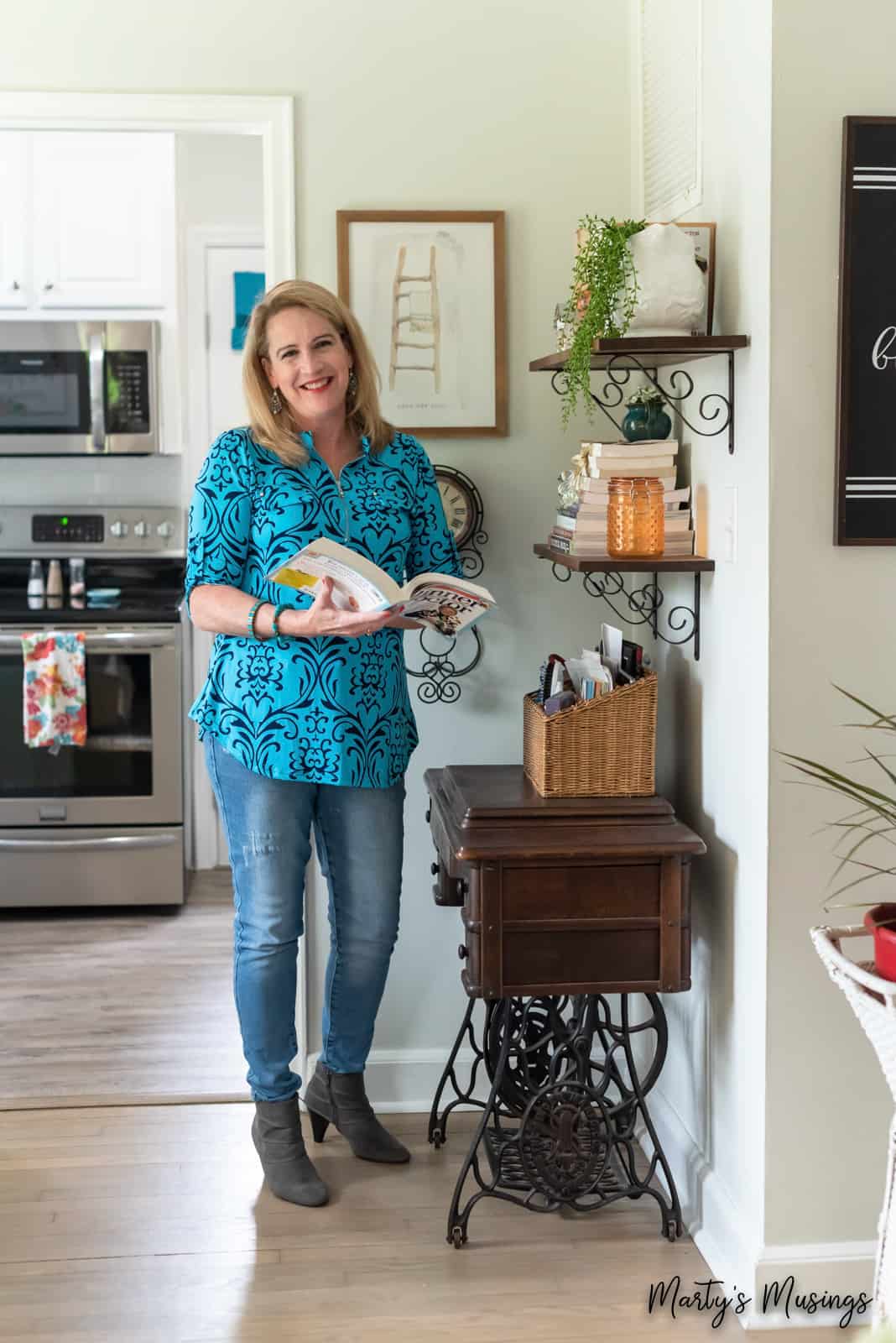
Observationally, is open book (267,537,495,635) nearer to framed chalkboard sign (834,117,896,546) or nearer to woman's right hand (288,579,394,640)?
woman's right hand (288,579,394,640)

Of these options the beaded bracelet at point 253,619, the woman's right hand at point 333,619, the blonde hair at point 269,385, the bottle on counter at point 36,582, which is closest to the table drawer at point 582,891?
the woman's right hand at point 333,619

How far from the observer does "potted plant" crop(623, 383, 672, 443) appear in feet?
8.55

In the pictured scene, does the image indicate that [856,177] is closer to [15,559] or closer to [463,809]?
[463,809]

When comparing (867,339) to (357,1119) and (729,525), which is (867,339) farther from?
(357,1119)

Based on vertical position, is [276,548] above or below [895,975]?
above

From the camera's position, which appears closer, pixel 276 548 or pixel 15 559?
pixel 276 548

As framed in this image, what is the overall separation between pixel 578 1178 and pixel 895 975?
1.09 m

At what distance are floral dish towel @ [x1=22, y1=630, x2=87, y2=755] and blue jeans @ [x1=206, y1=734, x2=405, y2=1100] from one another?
1.89m

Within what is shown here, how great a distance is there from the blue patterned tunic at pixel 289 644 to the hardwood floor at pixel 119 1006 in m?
0.99

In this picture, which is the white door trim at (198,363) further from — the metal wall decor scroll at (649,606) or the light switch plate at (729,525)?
the light switch plate at (729,525)

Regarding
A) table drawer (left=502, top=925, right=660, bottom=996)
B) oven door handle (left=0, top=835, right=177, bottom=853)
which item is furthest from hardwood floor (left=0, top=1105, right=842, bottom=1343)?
oven door handle (left=0, top=835, right=177, bottom=853)

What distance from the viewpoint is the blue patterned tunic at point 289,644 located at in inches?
98.6

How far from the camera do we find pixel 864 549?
2152 millimetres

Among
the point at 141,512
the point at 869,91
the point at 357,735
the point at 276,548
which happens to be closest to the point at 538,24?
the point at 869,91
